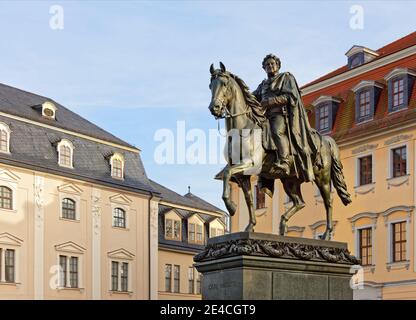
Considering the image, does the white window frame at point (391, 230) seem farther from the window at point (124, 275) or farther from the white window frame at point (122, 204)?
Result: the window at point (124, 275)

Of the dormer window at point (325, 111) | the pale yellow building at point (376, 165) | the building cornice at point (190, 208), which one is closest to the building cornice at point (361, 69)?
the pale yellow building at point (376, 165)

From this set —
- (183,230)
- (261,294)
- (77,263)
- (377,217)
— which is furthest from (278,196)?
(261,294)

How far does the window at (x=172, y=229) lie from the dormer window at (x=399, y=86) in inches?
894

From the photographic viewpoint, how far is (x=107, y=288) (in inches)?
1885

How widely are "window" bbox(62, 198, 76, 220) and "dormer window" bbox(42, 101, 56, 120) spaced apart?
204 inches

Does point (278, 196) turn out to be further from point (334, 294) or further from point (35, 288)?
point (334, 294)

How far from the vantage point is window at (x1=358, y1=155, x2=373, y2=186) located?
36438 millimetres

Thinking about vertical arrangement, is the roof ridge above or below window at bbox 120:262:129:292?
above

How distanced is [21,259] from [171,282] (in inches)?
506

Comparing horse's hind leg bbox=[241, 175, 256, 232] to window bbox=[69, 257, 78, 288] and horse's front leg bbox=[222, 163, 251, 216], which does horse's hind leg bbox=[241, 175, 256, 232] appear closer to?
horse's front leg bbox=[222, 163, 251, 216]

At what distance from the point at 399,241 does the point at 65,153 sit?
2034cm

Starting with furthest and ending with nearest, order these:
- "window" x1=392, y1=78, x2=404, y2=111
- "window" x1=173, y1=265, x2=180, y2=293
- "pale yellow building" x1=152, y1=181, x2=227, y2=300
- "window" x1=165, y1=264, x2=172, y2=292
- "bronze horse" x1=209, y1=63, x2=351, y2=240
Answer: "window" x1=173, y1=265, x2=180, y2=293 < "pale yellow building" x1=152, y1=181, x2=227, y2=300 < "window" x1=165, y1=264, x2=172, y2=292 < "window" x1=392, y1=78, x2=404, y2=111 < "bronze horse" x1=209, y1=63, x2=351, y2=240

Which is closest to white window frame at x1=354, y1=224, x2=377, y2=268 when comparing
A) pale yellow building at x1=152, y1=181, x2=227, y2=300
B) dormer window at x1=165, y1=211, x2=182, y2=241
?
pale yellow building at x1=152, y1=181, x2=227, y2=300

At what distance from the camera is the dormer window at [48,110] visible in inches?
1880
